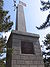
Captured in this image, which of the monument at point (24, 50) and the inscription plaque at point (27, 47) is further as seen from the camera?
the inscription plaque at point (27, 47)

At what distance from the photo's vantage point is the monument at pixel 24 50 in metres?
7.57

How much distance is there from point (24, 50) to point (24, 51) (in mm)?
60

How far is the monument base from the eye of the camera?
7547 millimetres

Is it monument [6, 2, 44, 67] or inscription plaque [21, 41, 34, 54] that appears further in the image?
inscription plaque [21, 41, 34, 54]

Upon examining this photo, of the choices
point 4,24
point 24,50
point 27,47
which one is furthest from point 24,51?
point 4,24

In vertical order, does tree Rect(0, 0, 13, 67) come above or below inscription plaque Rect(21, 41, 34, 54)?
above

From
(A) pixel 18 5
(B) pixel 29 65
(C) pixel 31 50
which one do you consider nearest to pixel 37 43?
(C) pixel 31 50

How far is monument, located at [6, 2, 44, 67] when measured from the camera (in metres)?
7.57

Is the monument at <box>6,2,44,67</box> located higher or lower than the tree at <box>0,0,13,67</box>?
lower

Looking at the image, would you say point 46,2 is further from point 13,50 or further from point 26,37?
point 13,50

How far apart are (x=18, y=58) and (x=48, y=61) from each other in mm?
7878

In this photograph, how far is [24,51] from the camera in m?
8.03

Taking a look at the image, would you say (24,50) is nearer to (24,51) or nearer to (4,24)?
(24,51)

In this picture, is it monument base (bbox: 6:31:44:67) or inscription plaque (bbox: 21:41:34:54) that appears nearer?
monument base (bbox: 6:31:44:67)
